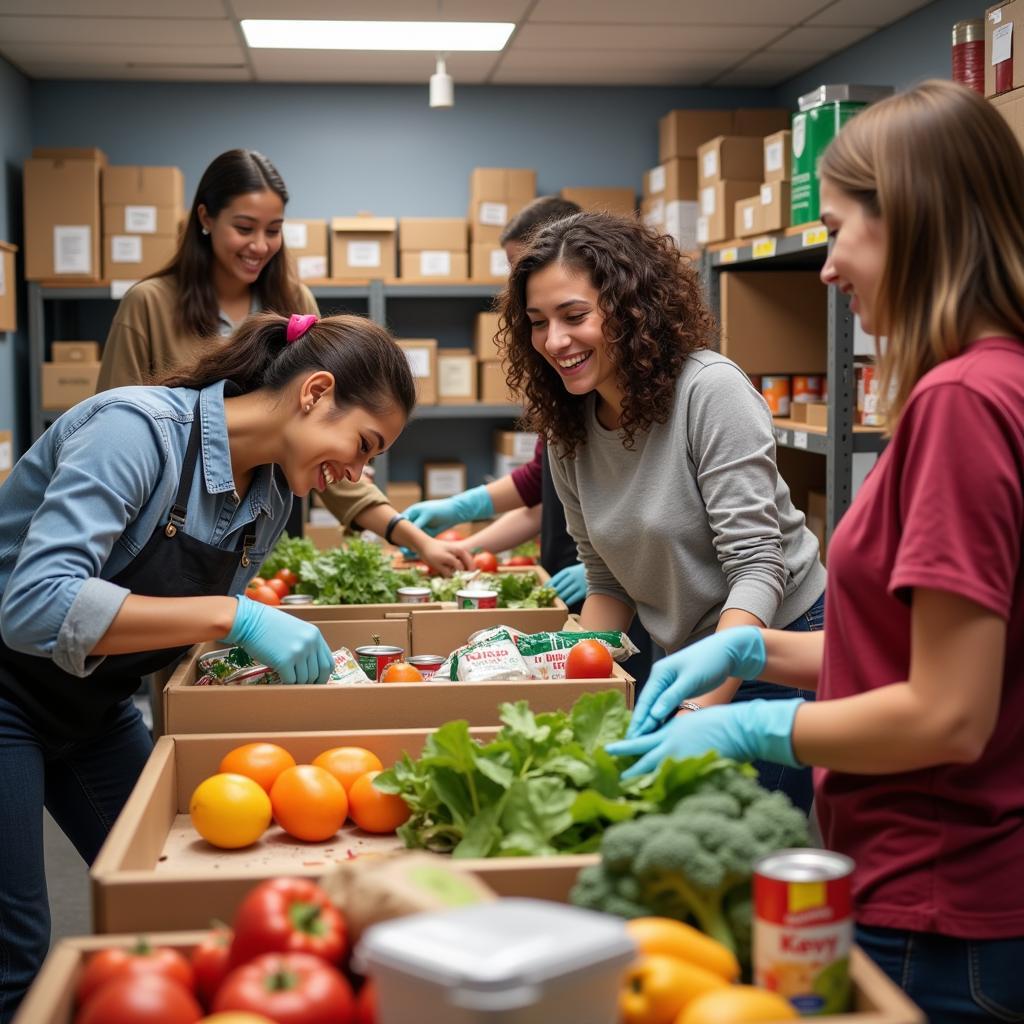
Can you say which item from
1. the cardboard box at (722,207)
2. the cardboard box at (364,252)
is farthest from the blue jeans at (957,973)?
the cardboard box at (364,252)

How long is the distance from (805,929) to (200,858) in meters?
0.89

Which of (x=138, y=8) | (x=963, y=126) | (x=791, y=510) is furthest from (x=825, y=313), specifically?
(x=963, y=126)

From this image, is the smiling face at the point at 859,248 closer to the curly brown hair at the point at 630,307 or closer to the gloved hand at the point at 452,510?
the curly brown hair at the point at 630,307

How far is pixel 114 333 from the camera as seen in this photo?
3205 millimetres

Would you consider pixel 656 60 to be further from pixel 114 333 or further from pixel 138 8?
pixel 114 333

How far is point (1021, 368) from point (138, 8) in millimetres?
4661

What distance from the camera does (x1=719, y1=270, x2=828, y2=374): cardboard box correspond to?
4.74 metres

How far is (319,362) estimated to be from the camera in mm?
2070

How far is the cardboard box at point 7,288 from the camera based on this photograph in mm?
5656

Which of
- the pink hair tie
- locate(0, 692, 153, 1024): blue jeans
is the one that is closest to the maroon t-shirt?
the pink hair tie

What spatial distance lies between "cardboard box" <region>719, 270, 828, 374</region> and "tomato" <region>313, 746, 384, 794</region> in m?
3.29

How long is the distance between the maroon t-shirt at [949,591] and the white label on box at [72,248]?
17.2 feet

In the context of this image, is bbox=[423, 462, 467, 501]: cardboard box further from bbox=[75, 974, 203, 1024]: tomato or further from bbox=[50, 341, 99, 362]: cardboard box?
bbox=[75, 974, 203, 1024]: tomato

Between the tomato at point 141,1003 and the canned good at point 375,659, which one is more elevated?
the canned good at point 375,659
